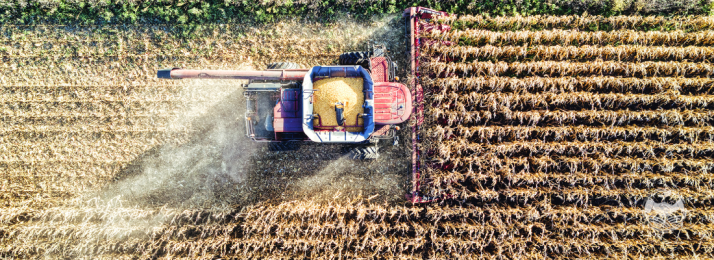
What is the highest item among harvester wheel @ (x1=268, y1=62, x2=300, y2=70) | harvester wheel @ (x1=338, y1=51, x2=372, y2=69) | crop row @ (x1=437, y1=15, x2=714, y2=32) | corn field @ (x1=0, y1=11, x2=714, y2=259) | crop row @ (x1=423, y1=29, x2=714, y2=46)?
crop row @ (x1=437, y1=15, x2=714, y2=32)

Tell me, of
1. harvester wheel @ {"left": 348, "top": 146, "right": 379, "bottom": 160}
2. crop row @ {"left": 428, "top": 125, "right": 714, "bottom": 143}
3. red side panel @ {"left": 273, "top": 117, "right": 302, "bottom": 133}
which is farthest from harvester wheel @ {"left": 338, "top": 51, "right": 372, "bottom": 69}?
crop row @ {"left": 428, "top": 125, "right": 714, "bottom": 143}

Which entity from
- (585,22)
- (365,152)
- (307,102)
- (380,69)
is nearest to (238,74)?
(307,102)

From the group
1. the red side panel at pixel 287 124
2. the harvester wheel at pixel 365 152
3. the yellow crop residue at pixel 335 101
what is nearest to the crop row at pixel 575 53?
the yellow crop residue at pixel 335 101

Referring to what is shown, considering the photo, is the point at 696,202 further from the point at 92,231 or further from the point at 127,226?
the point at 92,231

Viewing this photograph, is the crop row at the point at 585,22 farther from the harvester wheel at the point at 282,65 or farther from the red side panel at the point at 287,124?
the red side panel at the point at 287,124

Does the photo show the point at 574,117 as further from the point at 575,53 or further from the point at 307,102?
the point at 307,102

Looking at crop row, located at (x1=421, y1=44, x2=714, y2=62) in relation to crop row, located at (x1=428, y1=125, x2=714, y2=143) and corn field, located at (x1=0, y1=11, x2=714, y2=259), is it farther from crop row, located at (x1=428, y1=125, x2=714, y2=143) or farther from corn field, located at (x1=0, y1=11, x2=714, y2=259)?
crop row, located at (x1=428, y1=125, x2=714, y2=143)
